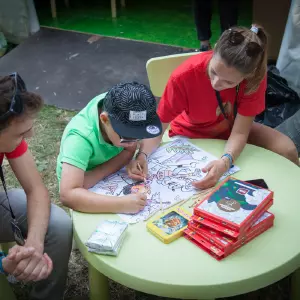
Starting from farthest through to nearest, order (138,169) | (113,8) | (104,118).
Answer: (113,8) < (138,169) < (104,118)

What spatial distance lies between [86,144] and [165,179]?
0.30 meters

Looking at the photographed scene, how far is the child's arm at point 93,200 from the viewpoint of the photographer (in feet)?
4.75

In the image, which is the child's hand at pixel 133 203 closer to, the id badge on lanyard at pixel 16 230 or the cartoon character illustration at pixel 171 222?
the cartoon character illustration at pixel 171 222

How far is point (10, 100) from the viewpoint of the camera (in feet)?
4.17

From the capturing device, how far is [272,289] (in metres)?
1.77

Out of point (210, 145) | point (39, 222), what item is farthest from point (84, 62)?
point (39, 222)

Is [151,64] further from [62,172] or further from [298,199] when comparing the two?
[298,199]

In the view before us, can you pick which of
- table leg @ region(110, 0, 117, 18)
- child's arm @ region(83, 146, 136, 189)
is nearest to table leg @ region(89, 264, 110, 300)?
child's arm @ region(83, 146, 136, 189)

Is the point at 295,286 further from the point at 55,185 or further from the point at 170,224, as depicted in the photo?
the point at 55,185

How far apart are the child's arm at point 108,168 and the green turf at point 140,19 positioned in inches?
102

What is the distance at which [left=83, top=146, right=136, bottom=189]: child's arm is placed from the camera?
5.18 ft

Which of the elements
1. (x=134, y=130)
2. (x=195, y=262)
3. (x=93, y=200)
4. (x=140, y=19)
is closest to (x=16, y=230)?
(x=93, y=200)

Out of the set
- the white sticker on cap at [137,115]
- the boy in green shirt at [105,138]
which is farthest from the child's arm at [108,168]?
the white sticker on cap at [137,115]

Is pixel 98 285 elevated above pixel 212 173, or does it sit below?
below
